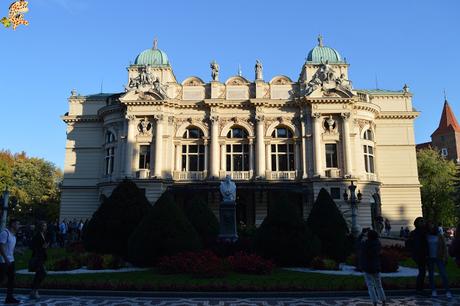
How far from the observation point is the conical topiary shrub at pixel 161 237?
55.7ft

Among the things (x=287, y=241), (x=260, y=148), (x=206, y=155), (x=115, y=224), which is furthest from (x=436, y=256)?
(x=206, y=155)

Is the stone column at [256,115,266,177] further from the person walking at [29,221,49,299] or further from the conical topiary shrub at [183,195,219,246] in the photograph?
the person walking at [29,221,49,299]

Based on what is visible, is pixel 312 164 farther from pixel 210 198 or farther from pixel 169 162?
pixel 169 162

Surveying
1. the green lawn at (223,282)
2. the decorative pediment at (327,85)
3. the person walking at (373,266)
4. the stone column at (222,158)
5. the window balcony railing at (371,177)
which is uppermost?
the decorative pediment at (327,85)

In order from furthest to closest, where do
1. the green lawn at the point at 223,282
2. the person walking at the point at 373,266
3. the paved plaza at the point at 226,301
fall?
the green lawn at the point at 223,282
the paved plaza at the point at 226,301
the person walking at the point at 373,266

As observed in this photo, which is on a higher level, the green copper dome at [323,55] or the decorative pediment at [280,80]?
the green copper dome at [323,55]

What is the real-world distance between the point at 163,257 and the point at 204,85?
92.2 ft

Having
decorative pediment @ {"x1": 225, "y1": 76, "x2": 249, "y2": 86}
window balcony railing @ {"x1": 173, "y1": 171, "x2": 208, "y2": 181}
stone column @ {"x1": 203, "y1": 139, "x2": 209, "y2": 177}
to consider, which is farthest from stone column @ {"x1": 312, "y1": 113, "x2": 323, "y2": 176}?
window balcony railing @ {"x1": 173, "y1": 171, "x2": 208, "y2": 181}

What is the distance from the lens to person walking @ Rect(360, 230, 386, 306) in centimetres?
948

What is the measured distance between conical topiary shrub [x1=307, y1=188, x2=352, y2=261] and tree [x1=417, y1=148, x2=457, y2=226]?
39823 millimetres

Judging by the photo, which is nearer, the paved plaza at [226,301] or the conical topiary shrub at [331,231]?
the paved plaza at [226,301]

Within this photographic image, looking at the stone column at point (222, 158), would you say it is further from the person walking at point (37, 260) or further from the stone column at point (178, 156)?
the person walking at point (37, 260)

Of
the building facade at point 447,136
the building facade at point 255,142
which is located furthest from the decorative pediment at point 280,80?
the building facade at point 447,136

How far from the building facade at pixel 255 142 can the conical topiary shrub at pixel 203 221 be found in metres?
15.0
